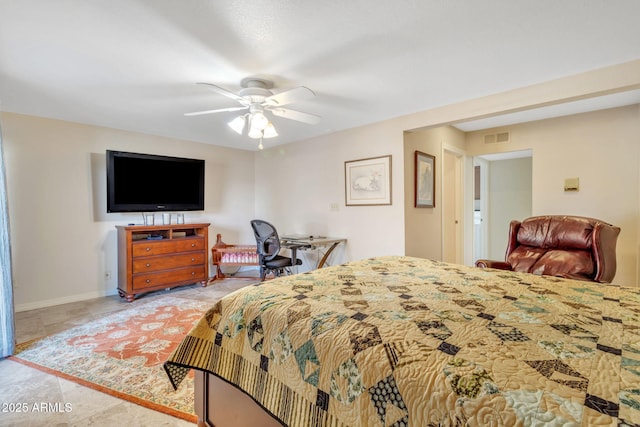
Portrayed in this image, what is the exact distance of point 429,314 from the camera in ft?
3.85

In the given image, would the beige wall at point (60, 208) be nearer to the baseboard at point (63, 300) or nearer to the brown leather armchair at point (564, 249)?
the baseboard at point (63, 300)

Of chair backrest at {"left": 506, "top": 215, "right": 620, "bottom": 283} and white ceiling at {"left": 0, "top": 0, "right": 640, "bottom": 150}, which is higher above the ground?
white ceiling at {"left": 0, "top": 0, "right": 640, "bottom": 150}

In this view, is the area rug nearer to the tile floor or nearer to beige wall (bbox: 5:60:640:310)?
the tile floor

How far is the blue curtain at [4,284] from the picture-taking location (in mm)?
2375

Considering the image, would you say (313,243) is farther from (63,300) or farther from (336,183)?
(63,300)

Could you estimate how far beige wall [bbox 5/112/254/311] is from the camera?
3434mm

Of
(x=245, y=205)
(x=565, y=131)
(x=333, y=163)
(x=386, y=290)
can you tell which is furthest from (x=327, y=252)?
(x=565, y=131)

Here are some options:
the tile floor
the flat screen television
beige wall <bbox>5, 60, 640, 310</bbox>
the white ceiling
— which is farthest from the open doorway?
the tile floor

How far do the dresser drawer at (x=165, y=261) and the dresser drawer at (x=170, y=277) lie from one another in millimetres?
65

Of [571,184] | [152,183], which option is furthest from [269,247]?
[571,184]

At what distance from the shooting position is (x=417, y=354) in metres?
0.88

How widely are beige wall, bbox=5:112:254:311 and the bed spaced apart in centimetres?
339

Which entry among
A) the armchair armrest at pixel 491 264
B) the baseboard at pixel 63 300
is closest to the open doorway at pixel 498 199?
the armchair armrest at pixel 491 264

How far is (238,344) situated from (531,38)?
2643 millimetres
